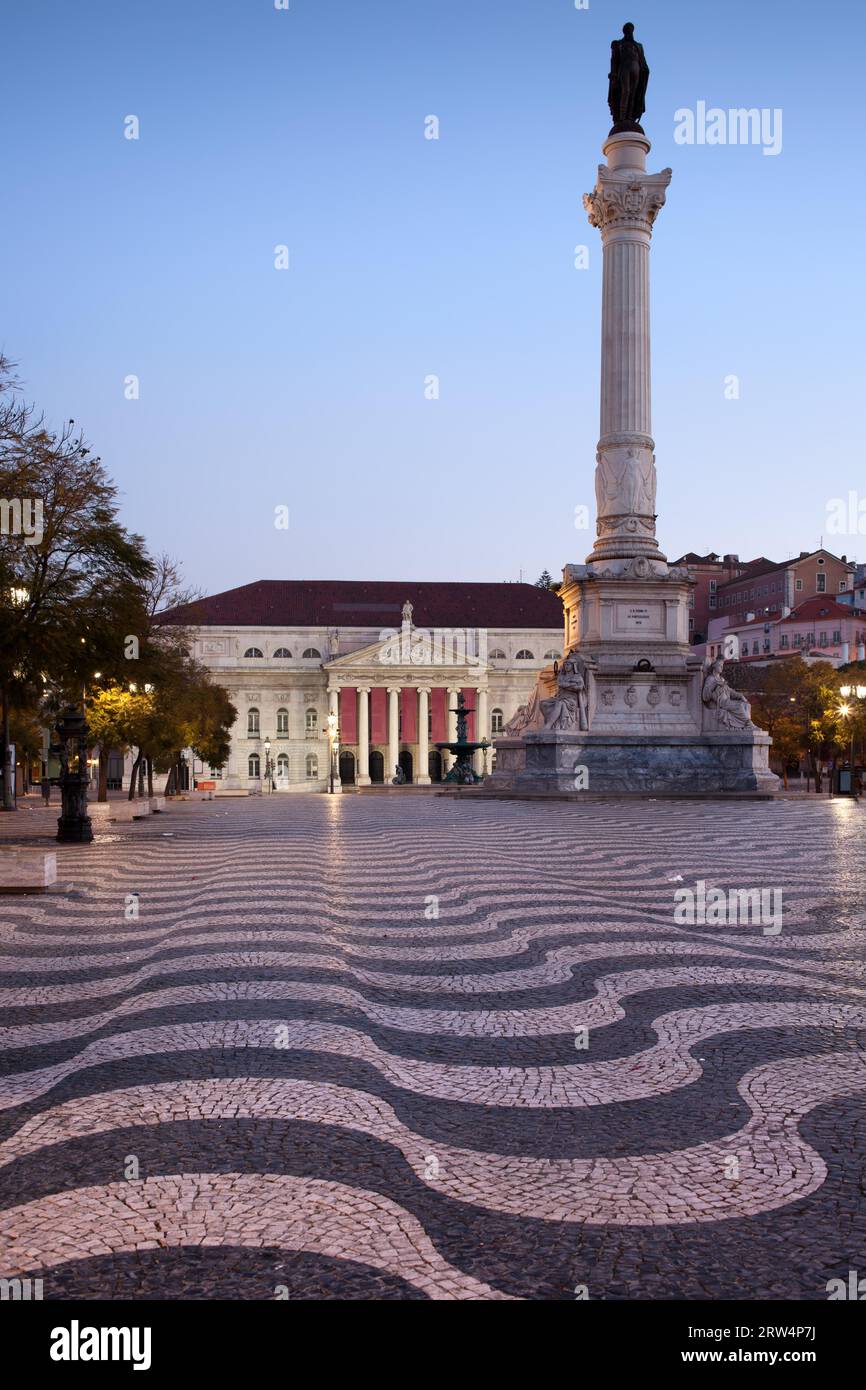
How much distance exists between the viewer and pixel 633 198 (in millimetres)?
35375

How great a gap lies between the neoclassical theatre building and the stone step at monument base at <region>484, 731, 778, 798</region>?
66891 mm

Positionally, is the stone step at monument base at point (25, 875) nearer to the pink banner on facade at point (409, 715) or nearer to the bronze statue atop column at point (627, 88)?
the bronze statue atop column at point (627, 88)

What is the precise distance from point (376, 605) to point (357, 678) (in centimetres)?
1097

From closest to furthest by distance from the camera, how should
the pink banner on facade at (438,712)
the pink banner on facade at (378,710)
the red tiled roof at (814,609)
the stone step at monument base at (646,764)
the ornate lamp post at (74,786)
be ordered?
the ornate lamp post at (74,786) → the stone step at monument base at (646,764) → the red tiled roof at (814,609) → the pink banner on facade at (438,712) → the pink banner on facade at (378,710)

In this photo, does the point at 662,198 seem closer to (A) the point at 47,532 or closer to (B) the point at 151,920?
(A) the point at 47,532

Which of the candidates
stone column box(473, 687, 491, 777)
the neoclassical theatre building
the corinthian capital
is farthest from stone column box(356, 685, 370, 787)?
the corinthian capital

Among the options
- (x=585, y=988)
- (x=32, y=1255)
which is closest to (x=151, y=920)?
(x=585, y=988)

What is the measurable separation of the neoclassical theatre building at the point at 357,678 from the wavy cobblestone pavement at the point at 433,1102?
91592 mm

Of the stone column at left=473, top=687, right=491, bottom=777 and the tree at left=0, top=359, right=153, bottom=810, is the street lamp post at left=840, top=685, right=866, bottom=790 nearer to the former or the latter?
the tree at left=0, top=359, right=153, bottom=810

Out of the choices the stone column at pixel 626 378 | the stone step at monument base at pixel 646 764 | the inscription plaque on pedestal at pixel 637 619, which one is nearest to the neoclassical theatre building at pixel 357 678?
the stone column at pixel 626 378

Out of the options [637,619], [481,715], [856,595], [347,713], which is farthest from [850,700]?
[347,713]

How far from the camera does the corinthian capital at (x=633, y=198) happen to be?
3538 centimetres

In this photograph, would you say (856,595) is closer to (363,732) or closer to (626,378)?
(363,732)
